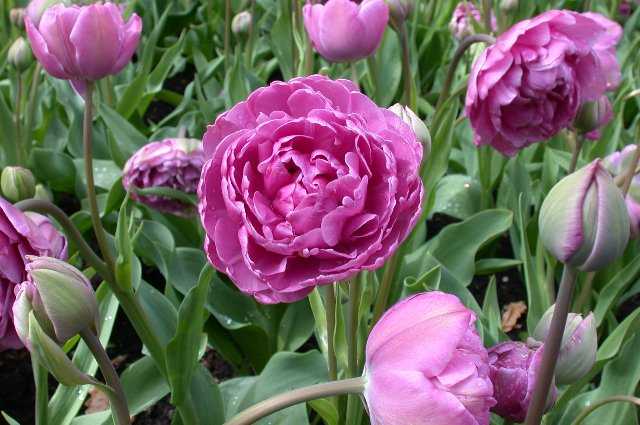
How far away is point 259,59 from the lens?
2.31 meters

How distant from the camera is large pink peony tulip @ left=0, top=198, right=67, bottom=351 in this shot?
2.34 ft

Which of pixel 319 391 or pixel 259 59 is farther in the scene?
pixel 259 59

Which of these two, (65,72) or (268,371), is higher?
(65,72)

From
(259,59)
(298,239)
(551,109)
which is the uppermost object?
(298,239)

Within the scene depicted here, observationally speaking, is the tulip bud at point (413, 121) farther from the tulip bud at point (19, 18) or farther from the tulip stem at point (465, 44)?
the tulip bud at point (19, 18)

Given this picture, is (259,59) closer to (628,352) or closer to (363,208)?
(628,352)

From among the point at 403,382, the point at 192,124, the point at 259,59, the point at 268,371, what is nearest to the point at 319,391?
the point at 403,382

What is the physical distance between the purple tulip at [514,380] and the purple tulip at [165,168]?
0.69 meters

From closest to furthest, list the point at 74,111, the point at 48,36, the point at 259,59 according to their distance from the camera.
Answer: the point at 48,36, the point at 74,111, the point at 259,59

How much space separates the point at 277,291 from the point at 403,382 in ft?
0.42

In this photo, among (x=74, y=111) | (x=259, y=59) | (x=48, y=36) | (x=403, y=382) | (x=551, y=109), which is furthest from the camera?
(x=259, y=59)

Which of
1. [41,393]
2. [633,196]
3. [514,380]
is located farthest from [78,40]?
[633,196]

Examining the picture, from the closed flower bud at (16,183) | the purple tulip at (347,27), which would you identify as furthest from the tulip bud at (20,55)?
the purple tulip at (347,27)

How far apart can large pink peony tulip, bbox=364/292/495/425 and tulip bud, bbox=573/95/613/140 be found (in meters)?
0.63
